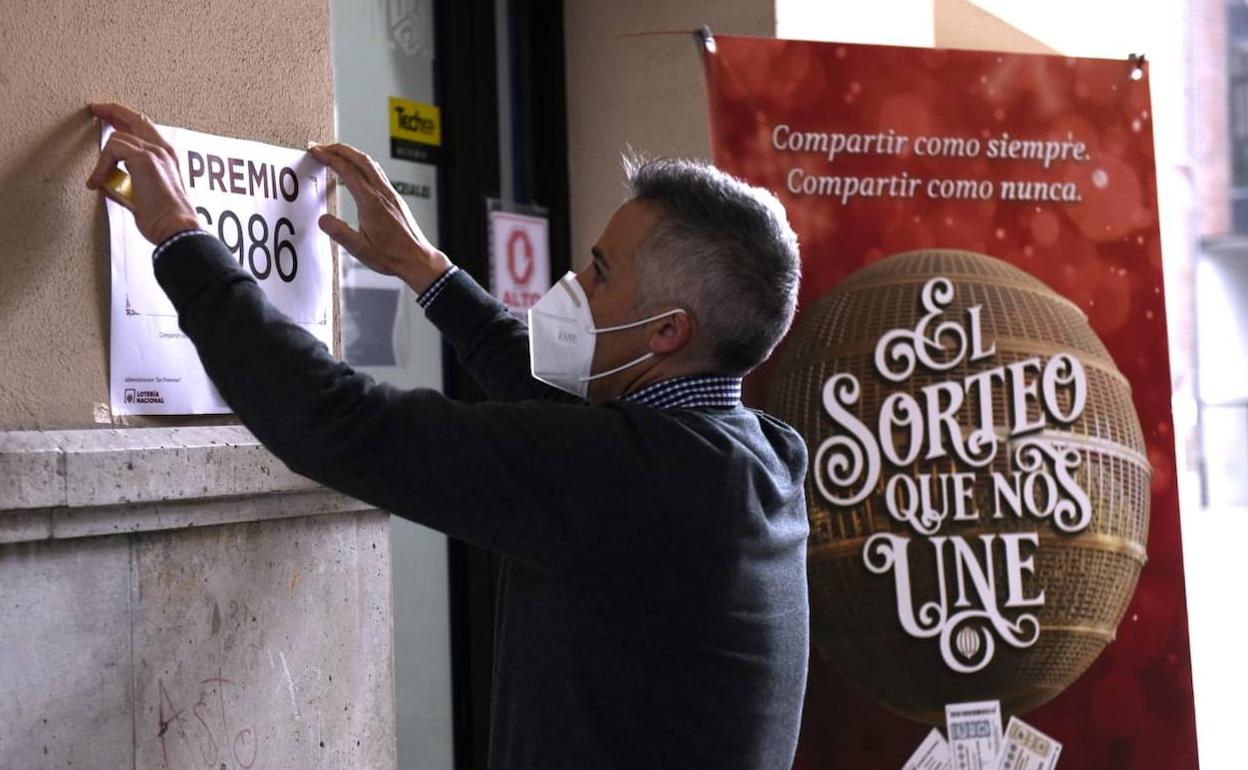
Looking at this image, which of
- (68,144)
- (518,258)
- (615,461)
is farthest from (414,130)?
(615,461)

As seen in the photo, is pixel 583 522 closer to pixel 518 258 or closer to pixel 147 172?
pixel 147 172

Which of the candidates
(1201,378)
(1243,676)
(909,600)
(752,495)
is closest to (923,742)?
(909,600)

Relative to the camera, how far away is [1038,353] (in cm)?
326

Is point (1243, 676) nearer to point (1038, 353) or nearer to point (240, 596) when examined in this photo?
point (1038, 353)

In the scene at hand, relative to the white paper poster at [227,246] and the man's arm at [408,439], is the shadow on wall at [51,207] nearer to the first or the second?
the white paper poster at [227,246]

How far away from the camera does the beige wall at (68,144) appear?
1.66 meters

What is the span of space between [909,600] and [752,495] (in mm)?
1567

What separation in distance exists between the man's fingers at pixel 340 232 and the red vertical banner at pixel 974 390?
125 cm

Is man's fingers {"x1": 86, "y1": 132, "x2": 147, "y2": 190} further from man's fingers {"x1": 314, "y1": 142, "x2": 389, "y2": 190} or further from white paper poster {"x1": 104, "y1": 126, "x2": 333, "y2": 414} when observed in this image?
man's fingers {"x1": 314, "y1": 142, "x2": 389, "y2": 190}

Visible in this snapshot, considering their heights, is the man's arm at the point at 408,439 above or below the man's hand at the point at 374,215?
below

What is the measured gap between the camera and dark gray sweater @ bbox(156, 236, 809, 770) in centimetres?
152

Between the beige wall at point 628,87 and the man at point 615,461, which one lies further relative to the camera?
the beige wall at point 628,87

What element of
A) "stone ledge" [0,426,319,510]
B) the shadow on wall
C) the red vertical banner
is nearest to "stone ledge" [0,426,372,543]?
"stone ledge" [0,426,319,510]

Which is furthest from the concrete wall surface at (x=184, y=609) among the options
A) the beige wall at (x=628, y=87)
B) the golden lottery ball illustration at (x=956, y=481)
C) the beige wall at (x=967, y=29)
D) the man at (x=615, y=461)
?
the beige wall at (x=967, y=29)
